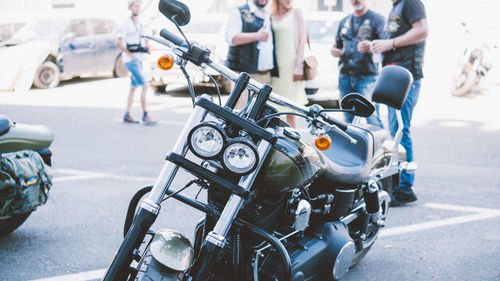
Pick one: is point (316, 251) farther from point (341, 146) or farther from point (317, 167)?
point (341, 146)

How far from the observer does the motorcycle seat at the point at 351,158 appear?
3.10m

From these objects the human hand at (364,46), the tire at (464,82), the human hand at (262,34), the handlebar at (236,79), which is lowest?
the tire at (464,82)

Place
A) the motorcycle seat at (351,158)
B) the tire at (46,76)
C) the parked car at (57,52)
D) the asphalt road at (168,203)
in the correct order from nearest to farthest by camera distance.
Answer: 1. the motorcycle seat at (351,158)
2. the asphalt road at (168,203)
3. the parked car at (57,52)
4. the tire at (46,76)

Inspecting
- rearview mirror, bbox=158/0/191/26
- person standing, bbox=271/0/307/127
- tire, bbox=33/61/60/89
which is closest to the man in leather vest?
person standing, bbox=271/0/307/127

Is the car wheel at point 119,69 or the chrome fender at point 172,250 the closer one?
the chrome fender at point 172,250

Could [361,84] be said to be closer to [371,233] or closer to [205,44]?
[371,233]

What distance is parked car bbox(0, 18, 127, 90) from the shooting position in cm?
1196

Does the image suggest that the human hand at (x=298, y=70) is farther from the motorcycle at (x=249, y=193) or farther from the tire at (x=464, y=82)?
the tire at (x=464, y=82)

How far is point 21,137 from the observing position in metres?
3.82

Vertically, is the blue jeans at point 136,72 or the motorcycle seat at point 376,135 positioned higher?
the motorcycle seat at point 376,135

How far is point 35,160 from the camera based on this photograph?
12.5 ft

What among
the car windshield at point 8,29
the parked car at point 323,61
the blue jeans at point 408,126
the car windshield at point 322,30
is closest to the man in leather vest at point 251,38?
the blue jeans at point 408,126

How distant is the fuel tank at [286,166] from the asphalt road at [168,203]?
1399 mm

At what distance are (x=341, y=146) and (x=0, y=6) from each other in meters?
24.6
